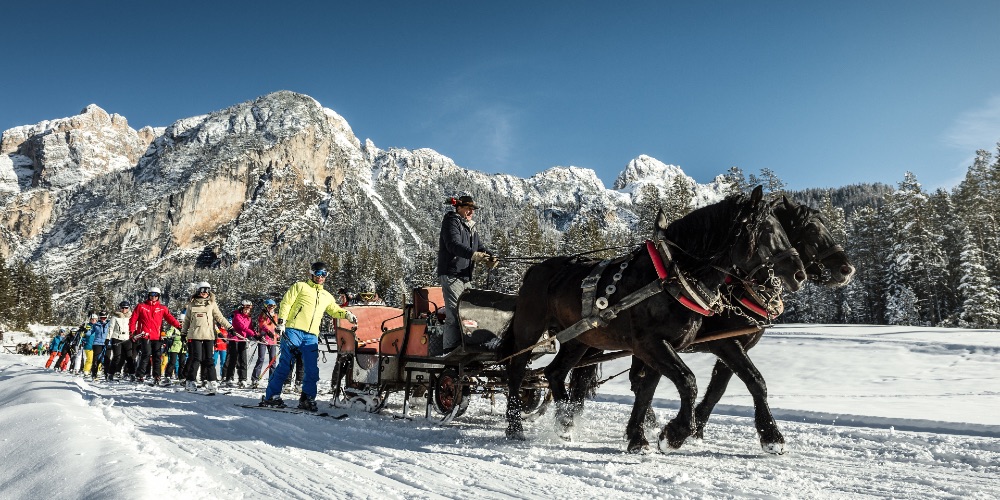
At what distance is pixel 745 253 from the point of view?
553 centimetres

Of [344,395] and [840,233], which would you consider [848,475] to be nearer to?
[344,395]

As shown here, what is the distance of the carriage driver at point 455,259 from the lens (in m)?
7.69

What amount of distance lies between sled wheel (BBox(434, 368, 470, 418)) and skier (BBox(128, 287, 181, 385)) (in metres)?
9.44

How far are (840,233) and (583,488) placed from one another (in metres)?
63.0

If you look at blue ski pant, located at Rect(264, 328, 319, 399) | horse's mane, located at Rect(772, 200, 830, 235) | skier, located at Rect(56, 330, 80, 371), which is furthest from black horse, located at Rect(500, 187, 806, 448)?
skier, located at Rect(56, 330, 80, 371)

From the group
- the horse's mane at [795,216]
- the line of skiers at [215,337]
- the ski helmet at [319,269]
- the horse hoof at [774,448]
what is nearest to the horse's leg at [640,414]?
the horse hoof at [774,448]

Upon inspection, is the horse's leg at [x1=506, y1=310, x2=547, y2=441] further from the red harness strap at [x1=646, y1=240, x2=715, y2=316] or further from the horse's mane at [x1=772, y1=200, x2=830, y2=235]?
the horse's mane at [x1=772, y1=200, x2=830, y2=235]

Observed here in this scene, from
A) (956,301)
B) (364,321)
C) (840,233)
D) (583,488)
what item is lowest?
(583,488)

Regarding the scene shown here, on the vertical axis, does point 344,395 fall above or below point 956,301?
below

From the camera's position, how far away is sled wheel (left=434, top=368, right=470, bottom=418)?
7.57 metres

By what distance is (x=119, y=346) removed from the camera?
16969mm

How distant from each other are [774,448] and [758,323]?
4.06 feet

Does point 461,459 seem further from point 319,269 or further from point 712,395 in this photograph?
point 319,269

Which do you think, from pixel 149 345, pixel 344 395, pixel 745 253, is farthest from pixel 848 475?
pixel 149 345
